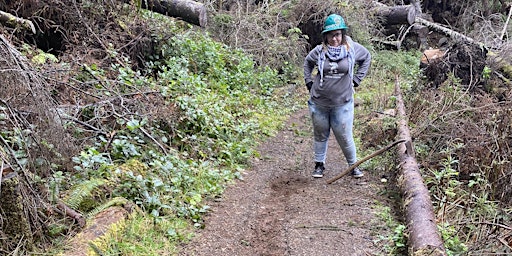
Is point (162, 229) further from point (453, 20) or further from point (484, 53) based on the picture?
point (453, 20)

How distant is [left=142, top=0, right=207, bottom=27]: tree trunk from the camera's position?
959 cm

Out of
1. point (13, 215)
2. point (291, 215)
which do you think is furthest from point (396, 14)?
point (13, 215)

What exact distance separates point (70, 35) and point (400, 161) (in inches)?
218

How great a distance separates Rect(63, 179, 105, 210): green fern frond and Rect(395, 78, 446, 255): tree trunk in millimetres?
2803

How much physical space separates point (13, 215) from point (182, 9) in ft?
23.7

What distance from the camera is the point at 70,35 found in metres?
7.41

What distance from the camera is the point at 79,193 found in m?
3.83

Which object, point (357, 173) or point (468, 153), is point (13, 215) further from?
point (468, 153)

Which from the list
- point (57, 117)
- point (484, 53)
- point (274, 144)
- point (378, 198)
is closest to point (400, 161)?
point (378, 198)

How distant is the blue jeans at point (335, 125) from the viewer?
5.79 m

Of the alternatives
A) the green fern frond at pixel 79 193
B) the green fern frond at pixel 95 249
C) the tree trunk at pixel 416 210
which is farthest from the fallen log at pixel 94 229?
the tree trunk at pixel 416 210

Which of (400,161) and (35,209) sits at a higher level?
(35,209)

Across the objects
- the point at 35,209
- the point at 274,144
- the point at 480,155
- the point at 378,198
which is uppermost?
the point at 35,209

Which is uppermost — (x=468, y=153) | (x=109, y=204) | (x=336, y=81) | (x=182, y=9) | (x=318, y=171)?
(x=182, y=9)
